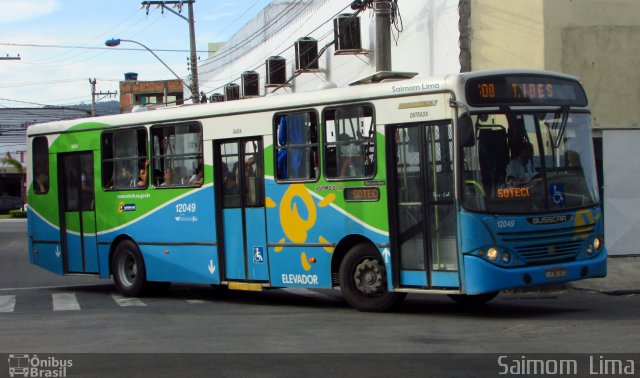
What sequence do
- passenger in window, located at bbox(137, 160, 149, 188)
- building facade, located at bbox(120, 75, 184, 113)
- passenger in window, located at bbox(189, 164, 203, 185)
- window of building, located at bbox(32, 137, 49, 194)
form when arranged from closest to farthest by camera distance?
passenger in window, located at bbox(189, 164, 203, 185)
passenger in window, located at bbox(137, 160, 149, 188)
window of building, located at bbox(32, 137, 49, 194)
building facade, located at bbox(120, 75, 184, 113)

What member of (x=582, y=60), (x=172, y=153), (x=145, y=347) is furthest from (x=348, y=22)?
(x=145, y=347)

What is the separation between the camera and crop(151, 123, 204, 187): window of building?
14.6 m

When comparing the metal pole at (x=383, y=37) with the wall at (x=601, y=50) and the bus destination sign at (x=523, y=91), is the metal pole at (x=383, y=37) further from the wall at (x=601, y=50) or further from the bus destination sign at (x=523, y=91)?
the bus destination sign at (x=523, y=91)

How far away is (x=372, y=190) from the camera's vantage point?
12062mm

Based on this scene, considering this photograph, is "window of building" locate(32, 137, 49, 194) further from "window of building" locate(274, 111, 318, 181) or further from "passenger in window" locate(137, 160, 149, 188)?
"window of building" locate(274, 111, 318, 181)

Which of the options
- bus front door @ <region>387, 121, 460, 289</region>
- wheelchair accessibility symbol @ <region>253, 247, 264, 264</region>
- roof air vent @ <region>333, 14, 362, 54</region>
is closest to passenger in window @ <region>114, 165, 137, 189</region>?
wheelchair accessibility symbol @ <region>253, 247, 264, 264</region>

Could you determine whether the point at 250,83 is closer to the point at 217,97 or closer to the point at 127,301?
the point at 217,97

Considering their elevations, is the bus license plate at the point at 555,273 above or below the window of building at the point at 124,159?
below

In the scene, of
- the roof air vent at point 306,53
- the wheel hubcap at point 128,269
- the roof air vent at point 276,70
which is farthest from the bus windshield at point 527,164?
the roof air vent at point 276,70

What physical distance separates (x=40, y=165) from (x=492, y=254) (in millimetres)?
10077

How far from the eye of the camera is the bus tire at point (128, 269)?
15742mm

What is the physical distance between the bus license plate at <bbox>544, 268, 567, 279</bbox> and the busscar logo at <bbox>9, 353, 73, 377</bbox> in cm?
Answer: 553

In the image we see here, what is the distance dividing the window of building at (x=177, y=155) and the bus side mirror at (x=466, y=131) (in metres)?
4.86

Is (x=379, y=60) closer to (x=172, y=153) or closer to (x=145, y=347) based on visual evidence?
(x=172, y=153)
